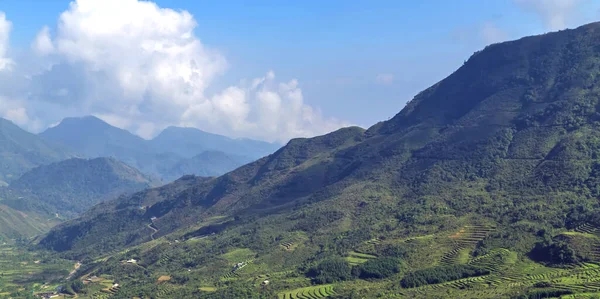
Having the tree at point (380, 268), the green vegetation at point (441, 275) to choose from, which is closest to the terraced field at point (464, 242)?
the green vegetation at point (441, 275)

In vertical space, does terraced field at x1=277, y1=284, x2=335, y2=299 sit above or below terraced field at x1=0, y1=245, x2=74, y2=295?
below

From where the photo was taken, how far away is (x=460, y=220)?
13625 centimetres

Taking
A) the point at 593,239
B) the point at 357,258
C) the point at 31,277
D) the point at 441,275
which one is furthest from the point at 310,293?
the point at 31,277

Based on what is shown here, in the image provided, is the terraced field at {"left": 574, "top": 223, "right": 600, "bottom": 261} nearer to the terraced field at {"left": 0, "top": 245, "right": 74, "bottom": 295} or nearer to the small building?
the small building

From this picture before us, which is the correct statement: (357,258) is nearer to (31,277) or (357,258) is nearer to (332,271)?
(332,271)

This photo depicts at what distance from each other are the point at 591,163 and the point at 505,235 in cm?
4140

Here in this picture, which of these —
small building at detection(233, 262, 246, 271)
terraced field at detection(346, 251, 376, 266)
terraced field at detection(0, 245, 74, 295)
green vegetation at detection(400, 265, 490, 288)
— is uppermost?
terraced field at detection(0, 245, 74, 295)

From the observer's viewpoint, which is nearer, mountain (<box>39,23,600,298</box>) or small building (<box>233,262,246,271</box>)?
mountain (<box>39,23,600,298</box>)

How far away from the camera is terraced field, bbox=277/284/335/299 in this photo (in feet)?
359

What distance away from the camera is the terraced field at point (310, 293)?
109312mm

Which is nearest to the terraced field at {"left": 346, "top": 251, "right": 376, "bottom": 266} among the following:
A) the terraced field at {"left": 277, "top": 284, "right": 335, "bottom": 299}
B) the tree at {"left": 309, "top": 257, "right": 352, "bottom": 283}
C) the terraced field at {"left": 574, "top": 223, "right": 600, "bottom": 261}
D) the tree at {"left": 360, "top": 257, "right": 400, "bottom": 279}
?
the tree at {"left": 309, "top": 257, "right": 352, "bottom": 283}

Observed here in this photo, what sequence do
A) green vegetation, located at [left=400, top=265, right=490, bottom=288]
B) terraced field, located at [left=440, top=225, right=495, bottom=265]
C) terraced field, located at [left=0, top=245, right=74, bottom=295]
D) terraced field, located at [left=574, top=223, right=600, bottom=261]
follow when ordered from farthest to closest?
terraced field, located at [left=0, top=245, right=74, bottom=295]
terraced field, located at [left=440, top=225, right=495, bottom=265]
green vegetation, located at [left=400, top=265, right=490, bottom=288]
terraced field, located at [left=574, top=223, right=600, bottom=261]

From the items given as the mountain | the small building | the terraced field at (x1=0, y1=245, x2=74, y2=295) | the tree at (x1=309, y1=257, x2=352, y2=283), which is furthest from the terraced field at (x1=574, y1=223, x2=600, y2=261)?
the terraced field at (x1=0, y1=245, x2=74, y2=295)

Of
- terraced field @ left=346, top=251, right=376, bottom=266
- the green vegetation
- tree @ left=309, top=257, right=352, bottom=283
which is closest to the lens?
the green vegetation
